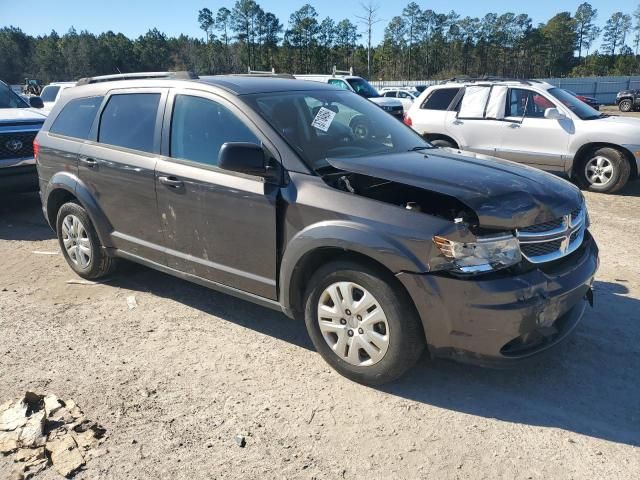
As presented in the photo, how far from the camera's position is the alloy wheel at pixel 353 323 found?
3.20m

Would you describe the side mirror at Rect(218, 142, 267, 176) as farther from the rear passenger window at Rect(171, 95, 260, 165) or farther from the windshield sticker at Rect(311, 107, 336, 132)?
the windshield sticker at Rect(311, 107, 336, 132)

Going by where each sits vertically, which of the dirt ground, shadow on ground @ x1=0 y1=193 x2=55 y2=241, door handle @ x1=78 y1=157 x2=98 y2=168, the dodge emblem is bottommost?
shadow on ground @ x1=0 y1=193 x2=55 y2=241

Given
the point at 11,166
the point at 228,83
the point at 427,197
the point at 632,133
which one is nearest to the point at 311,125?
the point at 228,83

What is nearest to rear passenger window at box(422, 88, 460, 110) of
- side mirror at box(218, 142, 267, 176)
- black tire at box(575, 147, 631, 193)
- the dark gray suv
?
black tire at box(575, 147, 631, 193)

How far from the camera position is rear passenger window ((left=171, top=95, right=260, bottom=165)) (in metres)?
3.80

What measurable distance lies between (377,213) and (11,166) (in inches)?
251

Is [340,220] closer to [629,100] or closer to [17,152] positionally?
[17,152]

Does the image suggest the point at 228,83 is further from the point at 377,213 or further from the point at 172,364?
the point at 172,364

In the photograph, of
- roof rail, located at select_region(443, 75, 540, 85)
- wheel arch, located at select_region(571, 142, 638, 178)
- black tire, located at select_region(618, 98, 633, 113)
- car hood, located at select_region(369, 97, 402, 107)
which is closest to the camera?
wheel arch, located at select_region(571, 142, 638, 178)

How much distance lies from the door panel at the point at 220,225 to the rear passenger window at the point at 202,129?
0.40 ft

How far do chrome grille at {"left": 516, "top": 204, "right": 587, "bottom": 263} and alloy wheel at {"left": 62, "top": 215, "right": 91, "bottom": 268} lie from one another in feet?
12.6

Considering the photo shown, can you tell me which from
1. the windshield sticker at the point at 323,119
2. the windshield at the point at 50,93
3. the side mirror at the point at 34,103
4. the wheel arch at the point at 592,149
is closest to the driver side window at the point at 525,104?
the wheel arch at the point at 592,149

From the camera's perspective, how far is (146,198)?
4.32m

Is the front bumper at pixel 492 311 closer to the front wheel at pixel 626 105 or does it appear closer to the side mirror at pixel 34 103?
the side mirror at pixel 34 103
